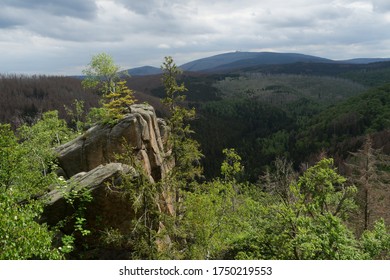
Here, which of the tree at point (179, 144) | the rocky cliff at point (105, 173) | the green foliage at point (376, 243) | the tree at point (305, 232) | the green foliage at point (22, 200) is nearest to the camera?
the green foliage at point (22, 200)

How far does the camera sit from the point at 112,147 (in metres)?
32.5

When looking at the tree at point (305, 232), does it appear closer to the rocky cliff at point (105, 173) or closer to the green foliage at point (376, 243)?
the green foliage at point (376, 243)

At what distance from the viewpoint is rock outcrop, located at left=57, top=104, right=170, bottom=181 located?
106 feet

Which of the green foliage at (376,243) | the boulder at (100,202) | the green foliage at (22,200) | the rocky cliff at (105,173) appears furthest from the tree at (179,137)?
the green foliage at (376,243)

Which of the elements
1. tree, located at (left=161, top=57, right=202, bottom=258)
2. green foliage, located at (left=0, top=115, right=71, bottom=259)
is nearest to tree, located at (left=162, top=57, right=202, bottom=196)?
tree, located at (left=161, top=57, right=202, bottom=258)

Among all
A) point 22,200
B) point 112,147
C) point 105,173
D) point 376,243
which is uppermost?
point 112,147

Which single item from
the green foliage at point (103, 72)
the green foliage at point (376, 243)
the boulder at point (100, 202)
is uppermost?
the green foliage at point (103, 72)

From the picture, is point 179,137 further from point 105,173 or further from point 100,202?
point 100,202

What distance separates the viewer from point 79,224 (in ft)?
75.6

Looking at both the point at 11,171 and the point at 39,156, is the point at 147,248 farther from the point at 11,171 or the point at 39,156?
the point at 39,156

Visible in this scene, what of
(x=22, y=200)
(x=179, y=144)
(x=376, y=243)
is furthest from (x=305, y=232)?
(x=22, y=200)

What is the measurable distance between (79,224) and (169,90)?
1440 centimetres

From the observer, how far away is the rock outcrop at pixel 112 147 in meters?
32.3

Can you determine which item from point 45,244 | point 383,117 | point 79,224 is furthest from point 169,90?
point 383,117
